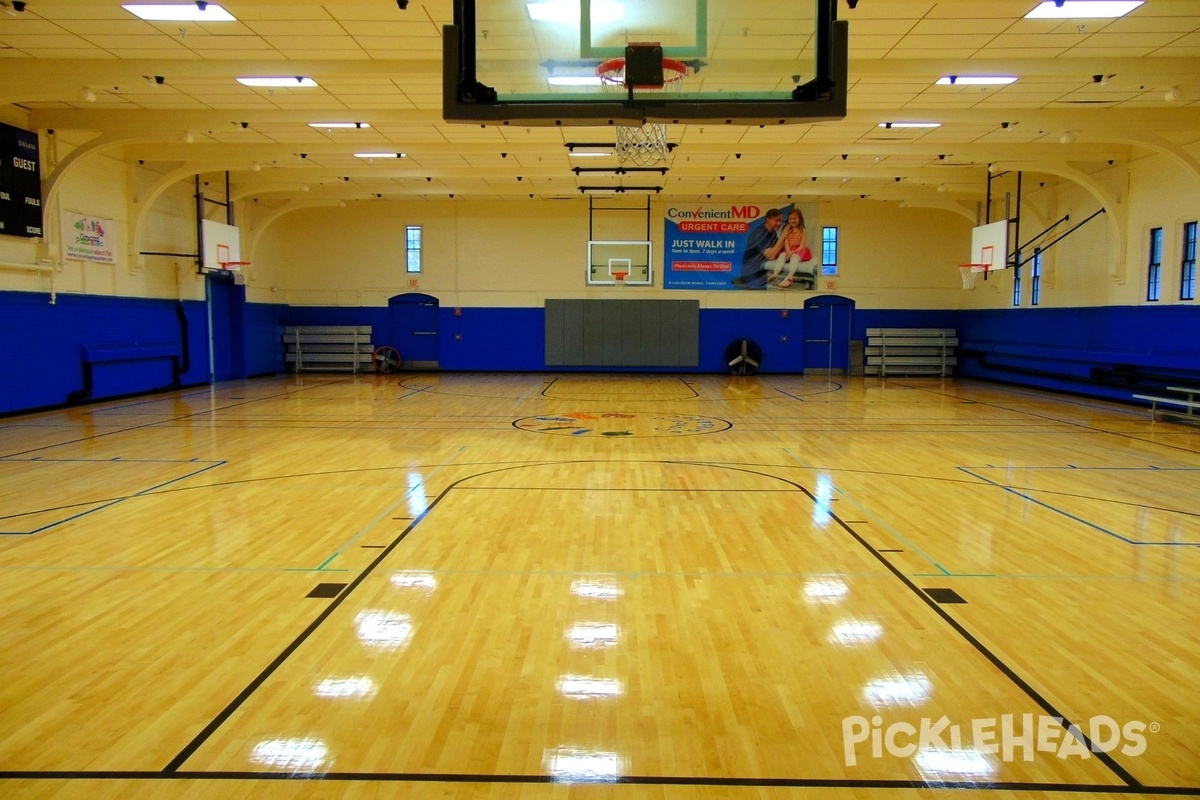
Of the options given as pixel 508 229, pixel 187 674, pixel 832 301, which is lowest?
pixel 187 674

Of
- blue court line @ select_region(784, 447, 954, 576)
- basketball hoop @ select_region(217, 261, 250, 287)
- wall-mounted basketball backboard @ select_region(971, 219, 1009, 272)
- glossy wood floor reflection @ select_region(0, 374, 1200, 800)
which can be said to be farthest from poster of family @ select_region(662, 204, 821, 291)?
blue court line @ select_region(784, 447, 954, 576)

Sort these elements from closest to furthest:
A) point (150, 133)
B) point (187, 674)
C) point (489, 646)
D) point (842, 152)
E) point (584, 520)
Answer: point (187, 674)
point (489, 646)
point (584, 520)
point (150, 133)
point (842, 152)

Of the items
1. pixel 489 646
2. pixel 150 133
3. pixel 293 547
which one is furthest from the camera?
pixel 150 133

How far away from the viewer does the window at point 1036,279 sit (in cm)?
1836

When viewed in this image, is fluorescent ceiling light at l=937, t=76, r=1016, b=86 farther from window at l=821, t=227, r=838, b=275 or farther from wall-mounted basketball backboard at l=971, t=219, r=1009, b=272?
window at l=821, t=227, r=838, b=275

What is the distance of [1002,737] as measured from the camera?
10.6 feet

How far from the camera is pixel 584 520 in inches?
264

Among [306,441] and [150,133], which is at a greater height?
[150,133]

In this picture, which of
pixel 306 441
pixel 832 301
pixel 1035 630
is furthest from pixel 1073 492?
pixel 832 301

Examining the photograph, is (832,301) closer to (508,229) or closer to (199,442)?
(508,229)

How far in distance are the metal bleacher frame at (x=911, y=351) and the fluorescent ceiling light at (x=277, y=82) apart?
16.3 metres

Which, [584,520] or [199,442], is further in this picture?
[199,442]

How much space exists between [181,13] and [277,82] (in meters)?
2.46

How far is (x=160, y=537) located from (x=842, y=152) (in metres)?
13.0
